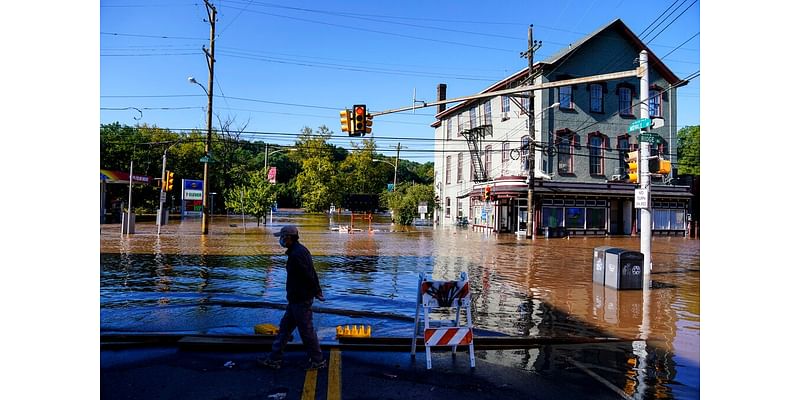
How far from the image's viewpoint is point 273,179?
4122 cm

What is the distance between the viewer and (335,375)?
19.6 ft

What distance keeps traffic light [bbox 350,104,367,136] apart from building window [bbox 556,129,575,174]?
22.0 metres

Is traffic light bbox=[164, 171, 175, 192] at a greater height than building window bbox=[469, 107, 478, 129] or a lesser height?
lesser

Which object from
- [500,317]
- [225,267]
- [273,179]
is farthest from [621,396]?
[273,179]

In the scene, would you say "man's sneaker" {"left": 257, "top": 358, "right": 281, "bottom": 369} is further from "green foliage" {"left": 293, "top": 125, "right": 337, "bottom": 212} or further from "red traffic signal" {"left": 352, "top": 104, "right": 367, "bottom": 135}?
"green foliage" {"left": 293, "top": 125, "right": 337, "bottom": 212}

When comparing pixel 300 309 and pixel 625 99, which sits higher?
pixel 625 99

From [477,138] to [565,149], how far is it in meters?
7.19

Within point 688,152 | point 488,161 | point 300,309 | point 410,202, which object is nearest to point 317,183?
point 410,202

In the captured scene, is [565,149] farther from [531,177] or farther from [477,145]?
[477,145]

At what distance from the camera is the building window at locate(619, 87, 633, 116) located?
3862cm

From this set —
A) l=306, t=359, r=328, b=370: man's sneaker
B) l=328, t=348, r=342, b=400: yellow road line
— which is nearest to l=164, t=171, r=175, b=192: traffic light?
l=328, t=348, r=342, b=400: yellow road line
